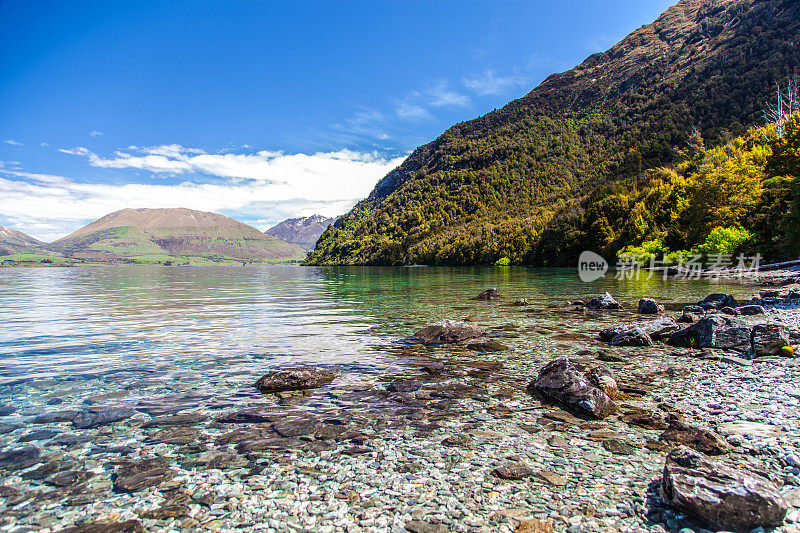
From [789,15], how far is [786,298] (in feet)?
853

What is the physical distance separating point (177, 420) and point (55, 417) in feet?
12.6

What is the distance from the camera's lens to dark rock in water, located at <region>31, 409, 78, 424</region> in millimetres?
10992

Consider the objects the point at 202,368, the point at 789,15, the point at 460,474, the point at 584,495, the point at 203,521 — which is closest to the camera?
the point at 203,521

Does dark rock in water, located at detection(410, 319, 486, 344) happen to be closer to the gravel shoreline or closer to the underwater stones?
the gravel shoreline

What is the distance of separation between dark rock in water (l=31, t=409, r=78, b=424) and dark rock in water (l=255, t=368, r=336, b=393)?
5.28m

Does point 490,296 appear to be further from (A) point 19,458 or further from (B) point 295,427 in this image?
(A) point 19,458

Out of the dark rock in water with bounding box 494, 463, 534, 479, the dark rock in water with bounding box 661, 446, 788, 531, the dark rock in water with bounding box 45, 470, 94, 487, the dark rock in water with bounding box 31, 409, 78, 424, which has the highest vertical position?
the dark rock in water with bounding box 661, 446, 788, 531

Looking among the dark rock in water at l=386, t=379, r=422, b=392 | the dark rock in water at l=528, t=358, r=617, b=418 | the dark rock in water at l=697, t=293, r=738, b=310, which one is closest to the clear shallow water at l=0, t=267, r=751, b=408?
the dark rock in water at l=386, t=379, r=422, b=392

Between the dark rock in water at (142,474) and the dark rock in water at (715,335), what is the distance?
21.2 meters

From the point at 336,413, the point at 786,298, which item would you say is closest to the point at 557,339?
the point at 336,413

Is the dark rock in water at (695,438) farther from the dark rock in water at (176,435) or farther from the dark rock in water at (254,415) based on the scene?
the dark rock in water at (176,435)

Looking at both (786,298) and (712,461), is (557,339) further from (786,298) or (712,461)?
(786,298)

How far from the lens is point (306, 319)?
31172mm

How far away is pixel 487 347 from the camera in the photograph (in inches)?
762
